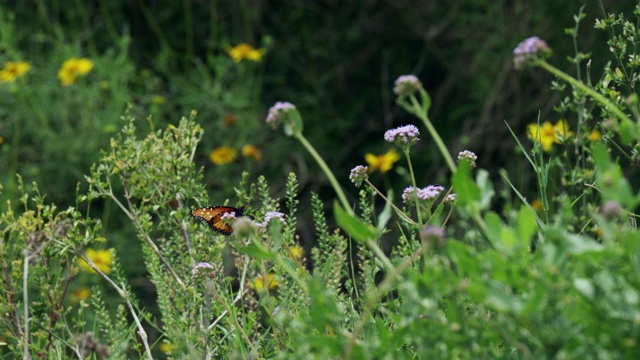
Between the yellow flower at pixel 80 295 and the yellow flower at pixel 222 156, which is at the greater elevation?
the yellow flower at pixel 222 156

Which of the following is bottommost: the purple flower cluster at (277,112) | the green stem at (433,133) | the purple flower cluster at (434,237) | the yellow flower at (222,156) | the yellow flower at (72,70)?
the yellow flower at (222,156)

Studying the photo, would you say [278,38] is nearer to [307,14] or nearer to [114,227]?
[307,14]

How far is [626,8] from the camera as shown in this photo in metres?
4.48

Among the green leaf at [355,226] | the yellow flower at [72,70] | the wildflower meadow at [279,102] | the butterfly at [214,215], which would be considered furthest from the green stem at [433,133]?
the yellow flower at [72,70]

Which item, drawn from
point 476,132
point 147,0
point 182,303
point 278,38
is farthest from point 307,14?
point 182,303

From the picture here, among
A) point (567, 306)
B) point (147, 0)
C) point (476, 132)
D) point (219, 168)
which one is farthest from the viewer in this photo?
point (147, 0)

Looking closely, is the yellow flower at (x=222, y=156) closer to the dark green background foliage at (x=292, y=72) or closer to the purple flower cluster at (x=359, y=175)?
the dark green background foliage at (x=292, y=72)

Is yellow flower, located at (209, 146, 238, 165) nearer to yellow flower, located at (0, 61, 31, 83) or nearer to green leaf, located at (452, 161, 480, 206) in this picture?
yellow flower, located at (0, 61, 31, 83)

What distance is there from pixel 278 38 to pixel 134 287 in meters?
1.52

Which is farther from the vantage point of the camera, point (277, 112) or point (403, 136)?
point (403, 136)

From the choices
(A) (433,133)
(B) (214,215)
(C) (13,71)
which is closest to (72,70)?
(C) (13,71)

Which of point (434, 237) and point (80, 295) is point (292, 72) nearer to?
point (80, 295)

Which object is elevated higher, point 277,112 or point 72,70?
point 277,112

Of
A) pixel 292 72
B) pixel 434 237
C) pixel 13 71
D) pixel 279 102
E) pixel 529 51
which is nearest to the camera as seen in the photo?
pixel 434 237
